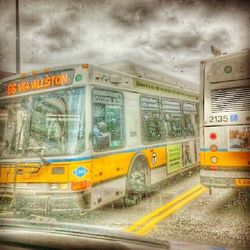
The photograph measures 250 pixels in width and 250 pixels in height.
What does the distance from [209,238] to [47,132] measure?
2976 millimetres

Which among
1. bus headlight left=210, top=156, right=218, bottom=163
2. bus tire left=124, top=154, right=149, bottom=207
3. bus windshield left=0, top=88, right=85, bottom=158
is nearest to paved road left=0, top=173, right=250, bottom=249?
bus tire left=124, top=154, right=149, bottom=207

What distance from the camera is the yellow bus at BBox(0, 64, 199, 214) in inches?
218

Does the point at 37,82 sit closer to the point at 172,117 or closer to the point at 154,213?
the point at 154,213

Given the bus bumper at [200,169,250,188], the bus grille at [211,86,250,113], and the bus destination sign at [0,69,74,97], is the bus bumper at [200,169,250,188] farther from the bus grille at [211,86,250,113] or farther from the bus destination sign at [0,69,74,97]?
the bus destination sign at [0,69,74,97]

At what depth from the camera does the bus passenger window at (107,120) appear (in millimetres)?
5887

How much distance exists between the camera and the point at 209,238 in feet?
16.1

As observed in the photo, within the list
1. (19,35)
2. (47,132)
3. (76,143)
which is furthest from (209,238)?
(19,35)

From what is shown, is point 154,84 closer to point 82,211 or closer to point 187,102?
point 187,102

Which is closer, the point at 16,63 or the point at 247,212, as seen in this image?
the point at 247,212

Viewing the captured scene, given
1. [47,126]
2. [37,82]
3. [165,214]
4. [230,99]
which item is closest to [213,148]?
[230,99]

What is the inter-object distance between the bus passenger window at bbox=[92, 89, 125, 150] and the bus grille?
1.82 meters

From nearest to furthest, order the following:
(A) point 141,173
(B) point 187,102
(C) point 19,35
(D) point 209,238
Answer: (D) point 209,238 → (A) point 141,173 → (B) point 187,102 → (C) point 19,35

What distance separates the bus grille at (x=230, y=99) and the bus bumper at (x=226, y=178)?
A: 116 centimetres

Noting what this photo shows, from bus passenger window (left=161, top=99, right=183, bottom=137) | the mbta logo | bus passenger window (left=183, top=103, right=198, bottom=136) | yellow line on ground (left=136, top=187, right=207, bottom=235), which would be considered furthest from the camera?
bus passenger window (left=183, top=103, right=198, bottom=136)
